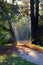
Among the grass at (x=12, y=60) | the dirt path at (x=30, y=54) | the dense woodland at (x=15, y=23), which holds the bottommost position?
the dirt path at (x=30, y=54)

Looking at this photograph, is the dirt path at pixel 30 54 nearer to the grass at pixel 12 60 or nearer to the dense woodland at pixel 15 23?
the grass at pixel 12 60

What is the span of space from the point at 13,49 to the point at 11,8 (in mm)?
2355

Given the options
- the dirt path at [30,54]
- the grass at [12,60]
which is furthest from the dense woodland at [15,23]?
the dirt path at [30,54]

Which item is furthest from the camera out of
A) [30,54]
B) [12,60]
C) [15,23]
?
[15,23]

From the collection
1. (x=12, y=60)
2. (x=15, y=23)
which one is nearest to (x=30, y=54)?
(x=12, y=60)

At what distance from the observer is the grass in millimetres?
8066

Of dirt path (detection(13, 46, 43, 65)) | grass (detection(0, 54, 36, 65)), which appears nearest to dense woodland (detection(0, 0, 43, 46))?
grass (detection(0, 54, 36, 65))

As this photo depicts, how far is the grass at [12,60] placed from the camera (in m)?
8.07

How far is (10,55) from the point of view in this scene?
9.11 meters

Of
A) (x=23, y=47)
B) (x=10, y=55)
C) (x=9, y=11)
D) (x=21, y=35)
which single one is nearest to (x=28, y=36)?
(x=21, y=35)

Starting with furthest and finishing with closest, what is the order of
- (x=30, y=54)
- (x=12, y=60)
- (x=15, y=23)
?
(x=15, y=23) < (x=30, y=54) < (x=12, y=60)

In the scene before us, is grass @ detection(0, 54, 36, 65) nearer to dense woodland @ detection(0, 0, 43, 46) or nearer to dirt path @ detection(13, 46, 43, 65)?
dirt path @ detection(13, 46, 43, 65)

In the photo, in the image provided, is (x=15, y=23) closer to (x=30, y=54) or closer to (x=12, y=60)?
(x=30, y=54)

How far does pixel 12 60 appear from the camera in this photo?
27.6 ft
